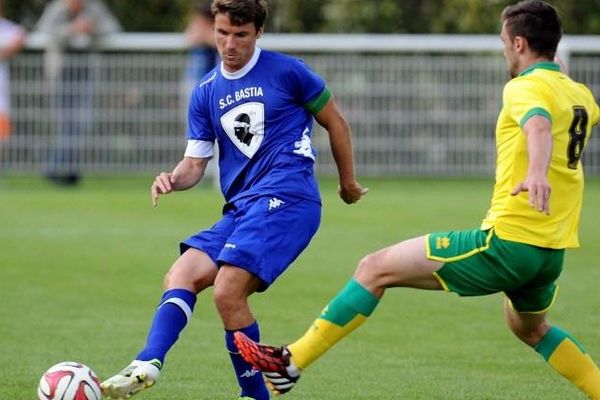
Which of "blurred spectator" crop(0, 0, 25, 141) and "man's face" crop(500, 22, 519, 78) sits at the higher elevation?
"man's face" crop(500, 22, 519, 78)

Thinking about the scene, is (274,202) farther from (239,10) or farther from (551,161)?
(551,161)

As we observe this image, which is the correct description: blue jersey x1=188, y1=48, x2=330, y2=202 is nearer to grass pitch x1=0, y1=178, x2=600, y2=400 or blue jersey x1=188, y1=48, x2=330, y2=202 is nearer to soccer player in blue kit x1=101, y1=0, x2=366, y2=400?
soccer player in blue kit x1=101, y1=0, x2=366, y2=400

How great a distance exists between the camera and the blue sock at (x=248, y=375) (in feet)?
22.1

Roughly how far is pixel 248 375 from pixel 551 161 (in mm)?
1705

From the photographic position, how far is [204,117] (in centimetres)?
709

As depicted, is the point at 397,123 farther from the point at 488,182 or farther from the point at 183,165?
the point at 183,165

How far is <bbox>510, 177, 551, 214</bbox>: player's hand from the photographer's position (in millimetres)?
5719

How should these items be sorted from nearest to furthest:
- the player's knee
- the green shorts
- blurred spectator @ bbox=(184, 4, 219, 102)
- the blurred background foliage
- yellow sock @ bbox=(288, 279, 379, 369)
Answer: the green shorts → yellow sock @ bbox=(288, 279, 379, 369) → the player's knee → blurred spectator @ bbox=(184, 4, 219, 102) → the blurred background foliage

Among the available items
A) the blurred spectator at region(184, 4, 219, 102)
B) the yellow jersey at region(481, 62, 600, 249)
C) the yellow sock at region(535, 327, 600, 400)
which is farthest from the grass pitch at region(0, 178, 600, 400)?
the blurred spectator at region(184, 4, 219, 102)

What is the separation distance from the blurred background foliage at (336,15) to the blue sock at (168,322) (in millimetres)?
16607

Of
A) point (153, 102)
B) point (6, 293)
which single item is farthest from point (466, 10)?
point (6, 293)

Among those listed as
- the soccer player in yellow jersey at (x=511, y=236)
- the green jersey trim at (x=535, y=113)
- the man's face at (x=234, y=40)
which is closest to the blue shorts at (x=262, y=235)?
the soccer player in yellow jersey at (x=511, y=236)

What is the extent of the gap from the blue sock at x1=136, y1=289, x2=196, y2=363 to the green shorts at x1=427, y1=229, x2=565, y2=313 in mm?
1192

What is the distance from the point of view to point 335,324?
6.32 m
